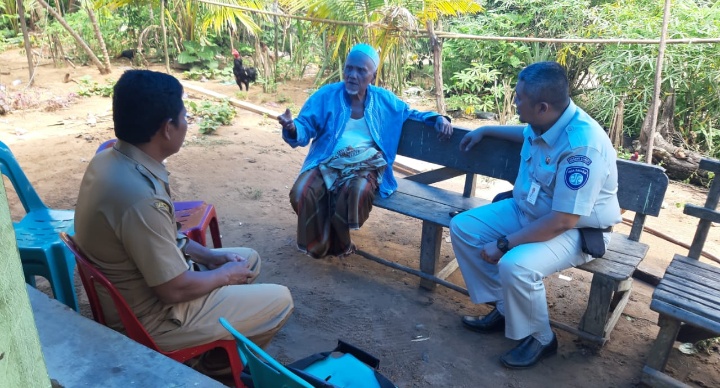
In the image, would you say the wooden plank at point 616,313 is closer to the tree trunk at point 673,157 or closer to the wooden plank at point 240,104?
the tree trunk at point 673,157

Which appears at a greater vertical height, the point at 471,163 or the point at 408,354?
the point at 471,163

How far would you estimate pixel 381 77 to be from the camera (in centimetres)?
835

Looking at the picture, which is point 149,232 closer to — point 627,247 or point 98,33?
point 627,247

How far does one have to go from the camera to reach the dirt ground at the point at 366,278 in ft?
9.36

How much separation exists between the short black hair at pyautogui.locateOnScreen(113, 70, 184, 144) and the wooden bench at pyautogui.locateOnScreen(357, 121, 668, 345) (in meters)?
1.90

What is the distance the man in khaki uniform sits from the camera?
187 cm

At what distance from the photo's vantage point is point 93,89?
845 centimetres

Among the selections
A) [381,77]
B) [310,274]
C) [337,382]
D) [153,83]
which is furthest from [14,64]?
[337,382]

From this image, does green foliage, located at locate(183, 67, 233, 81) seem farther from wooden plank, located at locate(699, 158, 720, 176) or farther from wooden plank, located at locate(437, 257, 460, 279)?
wooden plank, located at locate(699, 158, 720, 176)

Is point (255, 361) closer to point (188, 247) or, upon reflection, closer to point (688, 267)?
point (188, 247)

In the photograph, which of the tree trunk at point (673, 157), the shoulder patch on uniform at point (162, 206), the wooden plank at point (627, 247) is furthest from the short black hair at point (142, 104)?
the tree trunk at point (673, 157)

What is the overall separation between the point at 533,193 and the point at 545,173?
0.46 feet

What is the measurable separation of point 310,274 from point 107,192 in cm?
203

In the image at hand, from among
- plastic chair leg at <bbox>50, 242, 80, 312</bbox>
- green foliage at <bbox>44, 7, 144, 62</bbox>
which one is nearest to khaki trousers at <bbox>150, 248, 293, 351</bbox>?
plastic chair leg at <bbox>50, 242, 80, 312</bbox>
